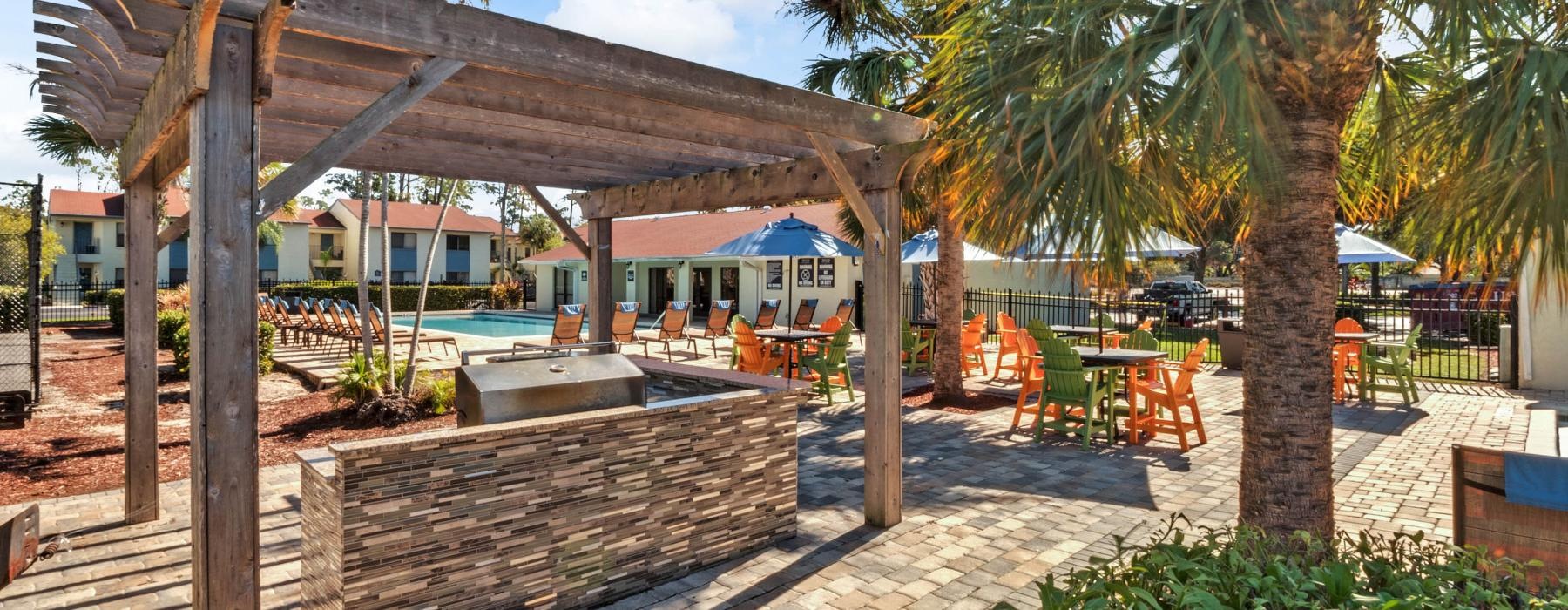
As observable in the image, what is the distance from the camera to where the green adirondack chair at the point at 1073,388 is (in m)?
7.24

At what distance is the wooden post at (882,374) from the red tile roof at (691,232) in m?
17.1

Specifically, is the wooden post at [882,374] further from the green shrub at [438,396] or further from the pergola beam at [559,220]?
the green shrub at [438,396]

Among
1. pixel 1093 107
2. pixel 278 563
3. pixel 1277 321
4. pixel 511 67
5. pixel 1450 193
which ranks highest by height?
pixel 511 67

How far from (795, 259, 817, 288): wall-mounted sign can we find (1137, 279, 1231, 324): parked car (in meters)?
8.62

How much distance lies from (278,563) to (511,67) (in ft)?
10.0

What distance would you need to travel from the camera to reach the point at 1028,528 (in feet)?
15.8

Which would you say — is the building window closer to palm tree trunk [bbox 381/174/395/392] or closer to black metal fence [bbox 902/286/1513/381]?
black metal fence [bbox 902/286/1513/381]

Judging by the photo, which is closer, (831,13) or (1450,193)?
(1450,193)

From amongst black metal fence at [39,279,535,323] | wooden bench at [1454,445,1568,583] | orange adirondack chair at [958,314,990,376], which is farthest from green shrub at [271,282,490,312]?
wooden bench at [1454,445,1568,583]

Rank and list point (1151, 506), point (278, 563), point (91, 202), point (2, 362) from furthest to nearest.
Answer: point (91, 202) < point (2, 362) < point (1151, 506) < point (278, 563)

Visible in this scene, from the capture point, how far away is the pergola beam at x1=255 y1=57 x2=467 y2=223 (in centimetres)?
289

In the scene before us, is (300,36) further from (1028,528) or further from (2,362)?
(2,362)

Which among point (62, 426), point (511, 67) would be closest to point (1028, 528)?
point (511, 67)

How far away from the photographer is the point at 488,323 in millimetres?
26156
